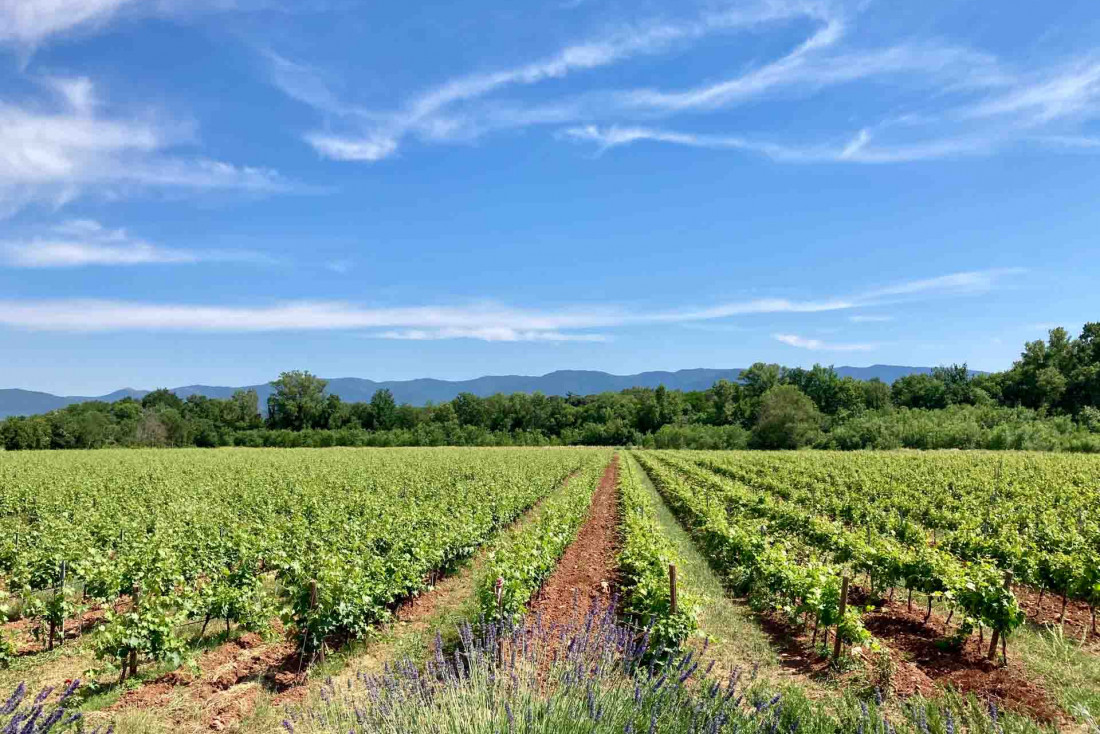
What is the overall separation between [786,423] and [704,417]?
2891cm

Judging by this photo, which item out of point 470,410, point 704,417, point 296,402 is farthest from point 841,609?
point 296,402

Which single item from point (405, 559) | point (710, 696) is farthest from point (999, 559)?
point (405, 559)

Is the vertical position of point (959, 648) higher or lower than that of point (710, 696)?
lower

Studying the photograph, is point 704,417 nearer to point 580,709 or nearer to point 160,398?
point 580,709

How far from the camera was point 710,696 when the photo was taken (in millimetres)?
4688

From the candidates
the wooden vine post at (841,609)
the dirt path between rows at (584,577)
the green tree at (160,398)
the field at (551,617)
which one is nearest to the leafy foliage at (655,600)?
the field at (551,617)

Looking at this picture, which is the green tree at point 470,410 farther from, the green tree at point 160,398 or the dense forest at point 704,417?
the green tree at point 160,398

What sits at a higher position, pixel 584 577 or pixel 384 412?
pixel 384 412

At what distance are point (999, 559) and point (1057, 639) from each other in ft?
10.2

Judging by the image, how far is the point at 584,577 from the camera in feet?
43.3

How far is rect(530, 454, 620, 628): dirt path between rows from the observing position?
10203 mm

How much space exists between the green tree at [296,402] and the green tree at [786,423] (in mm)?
80702

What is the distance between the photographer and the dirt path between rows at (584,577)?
1020 centimetres

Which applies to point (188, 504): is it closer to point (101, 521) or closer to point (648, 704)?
point (101, 521)
